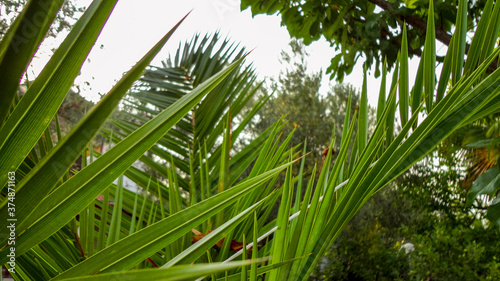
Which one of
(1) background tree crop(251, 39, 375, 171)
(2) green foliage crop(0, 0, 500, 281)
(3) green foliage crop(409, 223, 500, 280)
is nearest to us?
(2) green foliage crop(0, 0, 500, 281)

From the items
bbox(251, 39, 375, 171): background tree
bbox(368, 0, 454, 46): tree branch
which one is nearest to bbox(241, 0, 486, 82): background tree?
bbox(368, 0, 454, 46): tree branch

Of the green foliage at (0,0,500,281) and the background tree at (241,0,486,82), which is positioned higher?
the background tree at (241,0,486,82)

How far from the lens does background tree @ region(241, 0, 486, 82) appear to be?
5.80ft

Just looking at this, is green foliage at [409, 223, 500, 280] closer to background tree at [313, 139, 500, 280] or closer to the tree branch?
background tree at [313, 139, 500, 280]

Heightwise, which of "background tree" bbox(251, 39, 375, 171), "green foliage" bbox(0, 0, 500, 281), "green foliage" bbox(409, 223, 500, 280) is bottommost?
"green foliage" bbox(0, 0, 500, 281)

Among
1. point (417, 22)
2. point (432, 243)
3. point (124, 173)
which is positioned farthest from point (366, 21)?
point (432, 243)

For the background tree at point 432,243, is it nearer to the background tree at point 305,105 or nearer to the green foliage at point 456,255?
the green foliage at point 456,255

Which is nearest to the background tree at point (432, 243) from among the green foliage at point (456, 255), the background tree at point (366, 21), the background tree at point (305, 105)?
the green foliage at point (456, 255)

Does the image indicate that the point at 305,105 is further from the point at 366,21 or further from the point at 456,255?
Result: the point at 366,21

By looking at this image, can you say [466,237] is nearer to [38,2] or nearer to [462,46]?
[462,46]

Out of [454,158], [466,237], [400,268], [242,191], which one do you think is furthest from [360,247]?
[242,191]

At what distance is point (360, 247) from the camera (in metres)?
5.45

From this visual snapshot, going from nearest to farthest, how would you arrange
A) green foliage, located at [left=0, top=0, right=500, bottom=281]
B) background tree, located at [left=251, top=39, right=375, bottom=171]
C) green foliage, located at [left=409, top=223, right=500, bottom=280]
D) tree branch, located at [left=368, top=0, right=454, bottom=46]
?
green foliage, located at [left=0, top=0, right=500, bottom=281], tree branch, located at [left=368, top=0, right=454, bottom=46], green foliage, located at [left=409, top=223, right=500, bottom=280], background tree, located at [left=251, top=39, right=375, bottom=171]

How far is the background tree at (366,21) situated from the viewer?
69.6 inches
